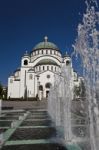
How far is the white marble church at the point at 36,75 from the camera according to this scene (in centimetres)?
4762

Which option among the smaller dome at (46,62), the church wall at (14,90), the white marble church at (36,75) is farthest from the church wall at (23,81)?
the smaller dome at (46,62)

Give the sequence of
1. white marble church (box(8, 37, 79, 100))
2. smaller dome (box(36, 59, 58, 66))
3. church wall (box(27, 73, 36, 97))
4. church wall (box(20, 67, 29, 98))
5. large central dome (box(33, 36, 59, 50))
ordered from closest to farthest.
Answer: church wall (box(27, 73, 36, 97)) → white marble church (box(8, 37, 79, 100)) → church wall (box(20, 67, 29, 98)) → smaller dome (box(36, 59, 58, 66)) → large central dome (box(33, 36, 59, 50))

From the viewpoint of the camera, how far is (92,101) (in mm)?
4305

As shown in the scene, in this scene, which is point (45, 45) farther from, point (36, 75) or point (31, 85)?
point (31, 85)

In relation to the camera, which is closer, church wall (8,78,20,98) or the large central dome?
church wall (8,78,20,98)

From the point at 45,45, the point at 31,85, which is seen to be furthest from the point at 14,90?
the point at 45,45

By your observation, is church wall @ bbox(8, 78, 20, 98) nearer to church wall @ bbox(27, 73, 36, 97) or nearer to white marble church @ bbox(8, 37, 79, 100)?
white marble church @ bbox(8, 37, 79, 100)

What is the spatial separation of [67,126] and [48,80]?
42.2 metres

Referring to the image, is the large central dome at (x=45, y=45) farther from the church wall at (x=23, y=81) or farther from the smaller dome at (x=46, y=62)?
the church wall at (x=23, y=81)

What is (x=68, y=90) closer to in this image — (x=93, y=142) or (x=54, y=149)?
(x=54, y=149)

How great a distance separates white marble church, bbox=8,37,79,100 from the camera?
47625 millimetres

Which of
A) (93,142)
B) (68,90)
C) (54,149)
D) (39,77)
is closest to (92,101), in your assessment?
(93,142)

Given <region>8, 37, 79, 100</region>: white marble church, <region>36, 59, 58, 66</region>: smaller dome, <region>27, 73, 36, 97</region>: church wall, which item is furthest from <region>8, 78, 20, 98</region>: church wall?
<region>36, 59, 58, 66</region>: smaller dome

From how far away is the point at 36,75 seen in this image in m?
48.8
